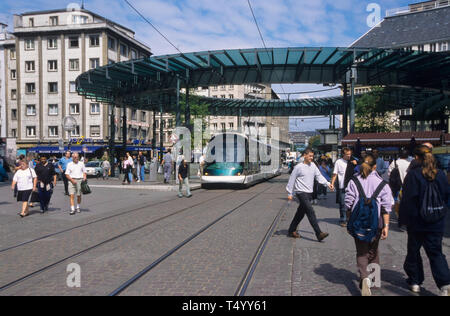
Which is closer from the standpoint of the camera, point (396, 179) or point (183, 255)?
point (183, 255)

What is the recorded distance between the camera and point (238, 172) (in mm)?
19688

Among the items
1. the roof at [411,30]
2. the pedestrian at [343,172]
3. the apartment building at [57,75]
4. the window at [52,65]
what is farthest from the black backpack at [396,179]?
the roof at [411,30]

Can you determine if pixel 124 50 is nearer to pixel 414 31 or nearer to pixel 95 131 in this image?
pixel 95 131

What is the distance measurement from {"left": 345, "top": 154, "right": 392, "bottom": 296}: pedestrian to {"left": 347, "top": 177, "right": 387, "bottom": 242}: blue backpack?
0.02 metres

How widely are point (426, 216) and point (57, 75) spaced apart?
185 feet

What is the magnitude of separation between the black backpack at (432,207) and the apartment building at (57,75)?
51125 millimetres

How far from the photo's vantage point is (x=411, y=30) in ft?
207

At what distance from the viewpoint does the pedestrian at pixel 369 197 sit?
4.54 m

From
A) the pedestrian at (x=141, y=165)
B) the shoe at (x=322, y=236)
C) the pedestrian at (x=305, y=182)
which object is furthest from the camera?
the pedestrian at (x=141, y=165)

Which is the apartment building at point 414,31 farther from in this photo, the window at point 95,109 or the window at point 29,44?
the window at point 29,44

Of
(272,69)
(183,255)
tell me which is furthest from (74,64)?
(183,255)

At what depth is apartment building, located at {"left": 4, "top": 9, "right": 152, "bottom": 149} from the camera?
52938 mm
